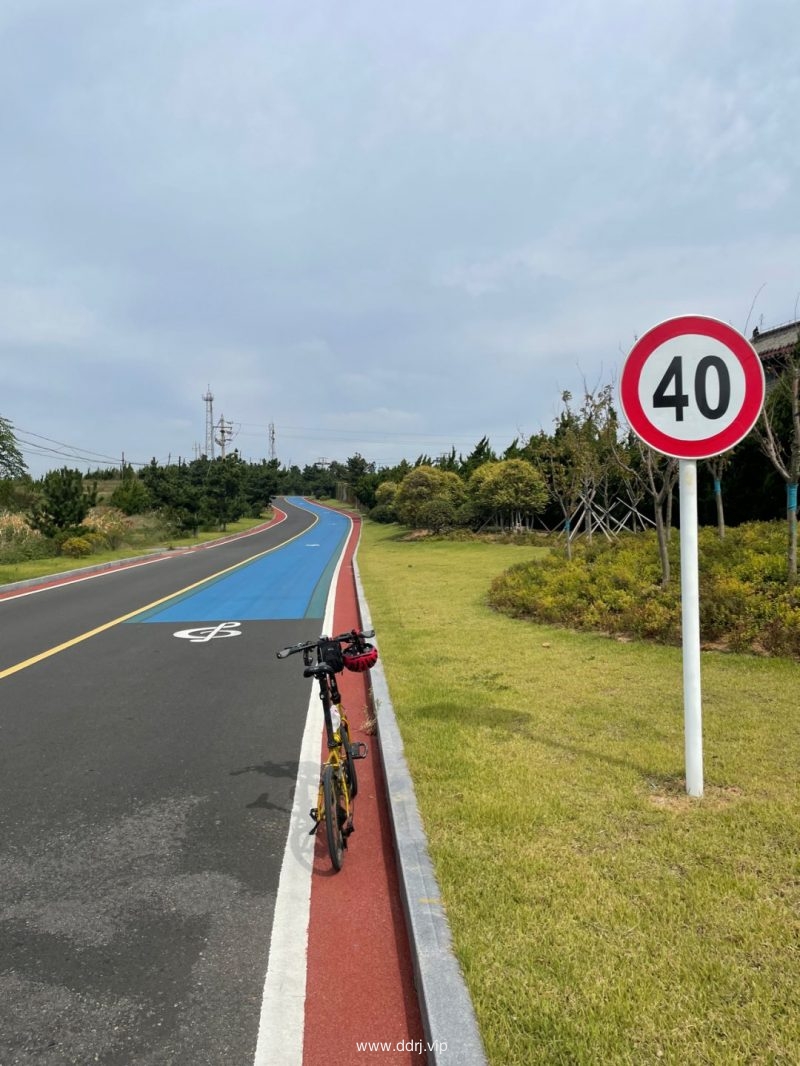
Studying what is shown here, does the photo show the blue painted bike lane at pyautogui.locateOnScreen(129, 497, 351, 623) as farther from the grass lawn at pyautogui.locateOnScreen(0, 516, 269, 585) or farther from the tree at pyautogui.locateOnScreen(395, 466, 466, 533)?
the tree at pyautogui.locateOnScreen(395, 466, 466, 533)

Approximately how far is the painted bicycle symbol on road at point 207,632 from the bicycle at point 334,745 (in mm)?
6545

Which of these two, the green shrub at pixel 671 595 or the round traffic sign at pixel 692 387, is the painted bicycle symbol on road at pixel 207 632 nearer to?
the green shrub at pixel 671 595

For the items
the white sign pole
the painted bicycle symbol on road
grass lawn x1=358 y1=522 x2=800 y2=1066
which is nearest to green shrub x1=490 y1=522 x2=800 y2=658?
grass lawn x1=358 y1=522 x2=800 y2=1066

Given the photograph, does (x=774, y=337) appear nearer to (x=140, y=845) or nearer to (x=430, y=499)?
(x=430, y=499)

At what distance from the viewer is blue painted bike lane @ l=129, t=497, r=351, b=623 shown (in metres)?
12.5

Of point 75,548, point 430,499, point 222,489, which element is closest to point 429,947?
point 75,548

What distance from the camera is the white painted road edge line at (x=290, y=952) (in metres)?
2.33

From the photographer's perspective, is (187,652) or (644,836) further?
(187,652)

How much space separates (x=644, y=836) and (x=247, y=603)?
1165 cm

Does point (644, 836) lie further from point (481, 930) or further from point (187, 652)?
point (187, 652)

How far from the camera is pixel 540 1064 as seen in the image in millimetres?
2092

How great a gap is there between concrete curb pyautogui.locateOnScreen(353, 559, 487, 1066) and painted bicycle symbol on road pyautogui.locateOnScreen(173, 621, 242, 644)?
6.26m

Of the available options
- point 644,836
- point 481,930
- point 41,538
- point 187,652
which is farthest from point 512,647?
point 41,538

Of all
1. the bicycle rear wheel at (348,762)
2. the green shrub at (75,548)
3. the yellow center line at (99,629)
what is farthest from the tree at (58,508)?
the bicycle rear wheel at (348,762)
